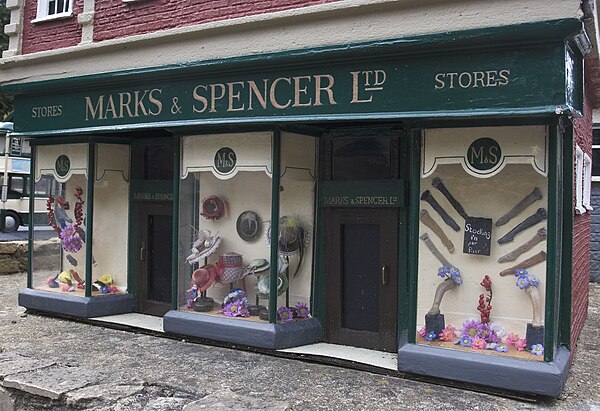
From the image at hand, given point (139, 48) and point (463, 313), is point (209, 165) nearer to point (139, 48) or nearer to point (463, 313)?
point (139, 48)

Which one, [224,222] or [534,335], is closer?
[534,335]

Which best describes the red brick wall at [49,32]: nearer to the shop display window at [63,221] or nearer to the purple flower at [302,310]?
the shop display window at [63,221]

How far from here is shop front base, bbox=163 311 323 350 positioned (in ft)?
24.2

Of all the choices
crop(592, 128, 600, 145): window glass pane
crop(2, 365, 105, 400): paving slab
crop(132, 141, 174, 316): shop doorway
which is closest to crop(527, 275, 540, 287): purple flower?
crop(2, 365, 105, 400): paving slab

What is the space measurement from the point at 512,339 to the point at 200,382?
3.16 metres

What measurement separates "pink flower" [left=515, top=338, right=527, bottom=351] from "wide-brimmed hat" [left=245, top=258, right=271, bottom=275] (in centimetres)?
309

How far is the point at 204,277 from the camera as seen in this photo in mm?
8320

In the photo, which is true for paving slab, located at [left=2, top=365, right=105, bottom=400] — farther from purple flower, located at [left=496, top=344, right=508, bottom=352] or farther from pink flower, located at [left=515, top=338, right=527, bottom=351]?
pink flower, located at [left=515, top=338, right=527, bottom=351]

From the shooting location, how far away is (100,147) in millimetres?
9453

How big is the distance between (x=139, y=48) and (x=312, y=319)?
14.1 feet

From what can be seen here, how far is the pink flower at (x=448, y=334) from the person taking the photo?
6590 mm

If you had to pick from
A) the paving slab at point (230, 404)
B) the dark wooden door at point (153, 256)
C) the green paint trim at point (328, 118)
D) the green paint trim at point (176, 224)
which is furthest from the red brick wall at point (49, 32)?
the paving slab at point (230, 404)

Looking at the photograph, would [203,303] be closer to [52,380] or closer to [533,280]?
[52,380]

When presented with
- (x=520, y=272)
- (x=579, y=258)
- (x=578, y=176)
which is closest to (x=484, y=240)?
(x=520, y=272)
